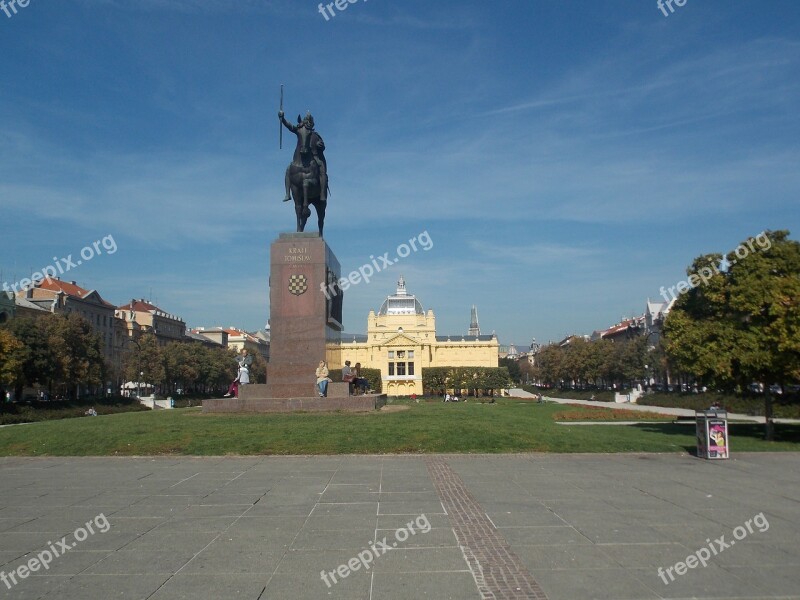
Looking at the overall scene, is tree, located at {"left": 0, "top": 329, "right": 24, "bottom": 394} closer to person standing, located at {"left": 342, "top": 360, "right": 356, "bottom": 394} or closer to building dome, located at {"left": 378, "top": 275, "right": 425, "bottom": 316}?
person standing, located at {"left": 342, "top": 360, "right": 356, "bottom": 394}

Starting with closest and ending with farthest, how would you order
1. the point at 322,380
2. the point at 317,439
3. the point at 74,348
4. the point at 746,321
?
the point at 317,439 → the point at 746,321 → the point at 322,380 → the point at 74,348

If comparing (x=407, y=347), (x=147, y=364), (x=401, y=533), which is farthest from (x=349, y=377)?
(x=407, y=347)

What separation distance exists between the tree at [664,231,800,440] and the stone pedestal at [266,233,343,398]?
45.4 ft

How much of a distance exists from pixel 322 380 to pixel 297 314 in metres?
3.04

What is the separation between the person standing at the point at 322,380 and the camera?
26.4 meters

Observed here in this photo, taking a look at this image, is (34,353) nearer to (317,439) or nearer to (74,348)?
(74,348)

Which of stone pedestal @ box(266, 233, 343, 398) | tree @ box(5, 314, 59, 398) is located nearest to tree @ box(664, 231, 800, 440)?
stone pedestal @ box(266, 233, 343, 398)

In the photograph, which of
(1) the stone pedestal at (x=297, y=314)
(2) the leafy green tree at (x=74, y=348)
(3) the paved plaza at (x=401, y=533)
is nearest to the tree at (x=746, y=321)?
(3) the paved plaza at (x=401, y=533)

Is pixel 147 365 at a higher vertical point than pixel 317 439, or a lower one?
higher

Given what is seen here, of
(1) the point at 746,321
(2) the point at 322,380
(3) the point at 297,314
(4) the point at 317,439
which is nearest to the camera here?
(4) the point at 317,439

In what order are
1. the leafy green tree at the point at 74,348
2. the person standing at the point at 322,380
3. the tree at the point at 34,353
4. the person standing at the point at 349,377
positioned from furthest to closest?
the leafy green tree at the point at 74,348 → the tree at the point at 34,353 → the person standing at the point at 349,377 → the person standing at the point at 322,380

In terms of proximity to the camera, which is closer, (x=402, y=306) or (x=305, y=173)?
(x=305, y=173)

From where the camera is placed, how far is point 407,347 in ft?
399

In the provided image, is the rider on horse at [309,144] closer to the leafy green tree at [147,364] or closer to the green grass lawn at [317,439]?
the green grass lawn at [317,439]
